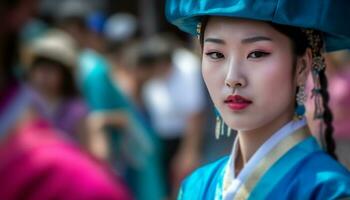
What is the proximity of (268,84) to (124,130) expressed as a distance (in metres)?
3.54

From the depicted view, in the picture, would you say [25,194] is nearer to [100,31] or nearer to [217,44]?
[217,44]

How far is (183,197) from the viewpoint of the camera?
2328mm

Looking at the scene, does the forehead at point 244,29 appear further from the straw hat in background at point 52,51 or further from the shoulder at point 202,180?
the straw hat in background at point 52,51

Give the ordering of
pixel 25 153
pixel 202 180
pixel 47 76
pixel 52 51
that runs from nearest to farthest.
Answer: pixel 202 180
pixel 25 153
pixel 52 51
pixel 47 76

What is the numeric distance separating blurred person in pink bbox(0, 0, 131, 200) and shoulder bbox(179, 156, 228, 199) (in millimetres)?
410

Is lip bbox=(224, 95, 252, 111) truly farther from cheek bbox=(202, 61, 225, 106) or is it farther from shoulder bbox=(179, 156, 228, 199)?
shoulder bbox=(179, 156, 228, 199)

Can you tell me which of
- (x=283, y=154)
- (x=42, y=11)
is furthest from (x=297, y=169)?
(x=42, y=11)

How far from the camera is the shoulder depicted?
2279 millimetres

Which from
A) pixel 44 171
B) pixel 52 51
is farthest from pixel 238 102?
pixel 52 51

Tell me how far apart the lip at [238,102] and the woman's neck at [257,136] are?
0.09 m

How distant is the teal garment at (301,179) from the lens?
204cm

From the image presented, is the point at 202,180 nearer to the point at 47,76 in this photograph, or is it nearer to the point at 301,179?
the point at 301,179

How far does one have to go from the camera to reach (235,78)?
2.11 meters

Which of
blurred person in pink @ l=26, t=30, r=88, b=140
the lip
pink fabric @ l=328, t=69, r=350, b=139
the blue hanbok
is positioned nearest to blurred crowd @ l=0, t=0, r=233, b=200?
blurred person in pink @ l=26, t=30, r=88, b=140
